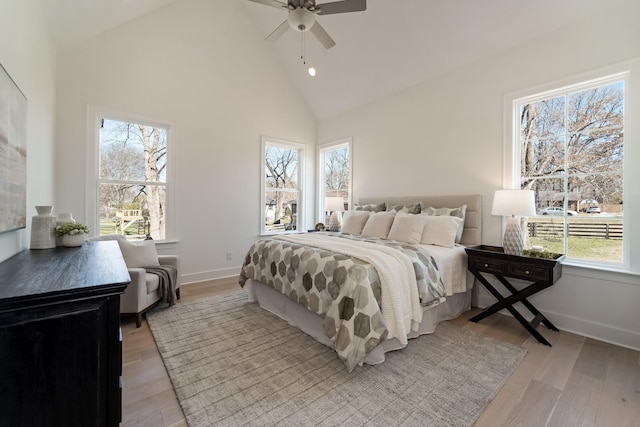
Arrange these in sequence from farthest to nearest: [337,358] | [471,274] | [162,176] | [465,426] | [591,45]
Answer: [162,176], [471,274], [591,45], [337,358], [465,426]

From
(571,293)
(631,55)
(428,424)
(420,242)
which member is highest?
(631,55)

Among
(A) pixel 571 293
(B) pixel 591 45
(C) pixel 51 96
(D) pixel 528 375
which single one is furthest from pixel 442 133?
(C) pixel 51 96

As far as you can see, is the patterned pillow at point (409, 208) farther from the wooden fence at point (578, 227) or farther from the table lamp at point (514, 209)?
the wooden fence at point (578, 227)

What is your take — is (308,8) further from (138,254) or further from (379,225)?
(138,254)

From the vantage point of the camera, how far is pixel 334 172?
5.47m

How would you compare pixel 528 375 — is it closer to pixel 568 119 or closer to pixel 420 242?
pixel 420 242

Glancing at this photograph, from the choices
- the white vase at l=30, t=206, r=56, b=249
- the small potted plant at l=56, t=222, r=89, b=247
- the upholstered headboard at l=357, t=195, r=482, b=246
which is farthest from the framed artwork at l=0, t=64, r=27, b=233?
the upholstered headboard at l=357, t=195, r=482, b=246

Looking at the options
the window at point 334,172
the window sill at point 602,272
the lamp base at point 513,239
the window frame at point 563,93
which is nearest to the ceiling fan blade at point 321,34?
the window frame at point 563,93

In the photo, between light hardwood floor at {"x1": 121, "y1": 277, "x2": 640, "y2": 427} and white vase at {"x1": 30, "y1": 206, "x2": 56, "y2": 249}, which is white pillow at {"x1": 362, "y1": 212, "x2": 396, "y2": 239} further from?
white vase at {"x1": 30, "y1": 206, "x2": 56, "y2": 249}

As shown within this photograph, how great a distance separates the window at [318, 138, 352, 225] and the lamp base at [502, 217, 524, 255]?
262 cm

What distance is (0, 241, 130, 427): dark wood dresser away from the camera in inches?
35.8

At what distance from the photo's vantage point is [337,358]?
2180 millimetres

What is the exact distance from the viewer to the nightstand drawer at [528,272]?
243 centimetres

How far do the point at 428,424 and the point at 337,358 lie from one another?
79 cm
